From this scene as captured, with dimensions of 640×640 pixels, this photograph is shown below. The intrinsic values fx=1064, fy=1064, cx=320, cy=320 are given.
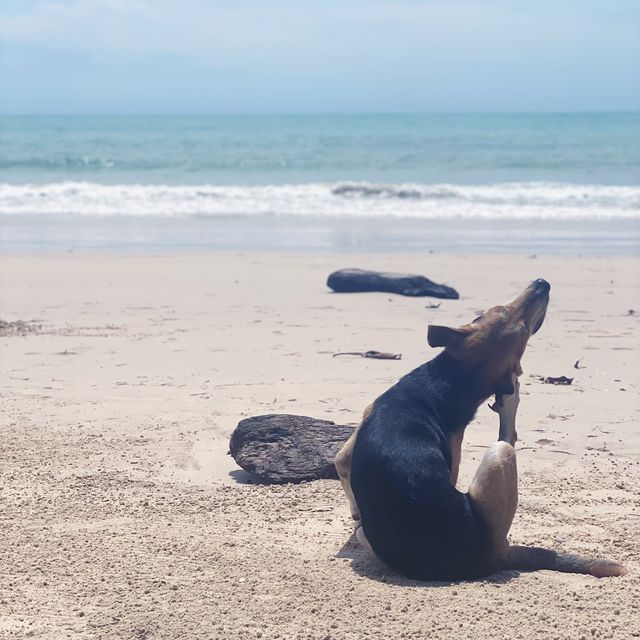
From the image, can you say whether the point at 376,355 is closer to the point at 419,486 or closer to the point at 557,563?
the point at 557,563

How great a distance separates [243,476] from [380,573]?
1.74 meters

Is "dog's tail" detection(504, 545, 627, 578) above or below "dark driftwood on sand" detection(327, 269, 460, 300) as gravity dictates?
below

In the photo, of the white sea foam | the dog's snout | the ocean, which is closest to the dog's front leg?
the dog's snout

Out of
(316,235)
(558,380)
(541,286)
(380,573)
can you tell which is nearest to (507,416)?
(541,286)

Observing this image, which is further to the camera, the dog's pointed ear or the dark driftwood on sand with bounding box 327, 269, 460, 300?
the dark driftwood on sand with bounding box 327, 269, 460, 300

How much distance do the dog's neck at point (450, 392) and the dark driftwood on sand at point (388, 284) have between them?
7392 mm

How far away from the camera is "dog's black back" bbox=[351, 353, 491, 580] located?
459cm

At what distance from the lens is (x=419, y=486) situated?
457 centimetres

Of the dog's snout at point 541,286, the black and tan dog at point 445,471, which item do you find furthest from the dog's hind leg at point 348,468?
the dog's snout at point 541,286

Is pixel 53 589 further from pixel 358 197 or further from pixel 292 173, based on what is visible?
pixel 292 173

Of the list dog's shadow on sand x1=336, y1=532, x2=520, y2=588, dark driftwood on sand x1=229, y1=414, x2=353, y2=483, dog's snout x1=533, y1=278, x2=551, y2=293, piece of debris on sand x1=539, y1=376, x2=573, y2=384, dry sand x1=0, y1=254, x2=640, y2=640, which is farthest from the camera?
piece of debris on sand x1=539, y1=376, x2=573, y2=384

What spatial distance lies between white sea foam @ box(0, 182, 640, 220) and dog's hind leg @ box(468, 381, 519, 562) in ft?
66.0

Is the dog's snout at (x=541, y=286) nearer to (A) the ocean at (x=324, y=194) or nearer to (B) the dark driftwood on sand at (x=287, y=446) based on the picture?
(B) the dark driftwood on sand at (x=287, y=446)

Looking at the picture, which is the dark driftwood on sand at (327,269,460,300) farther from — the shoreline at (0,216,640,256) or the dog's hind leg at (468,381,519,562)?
the dog's hind leg at (468,381,519,562)
